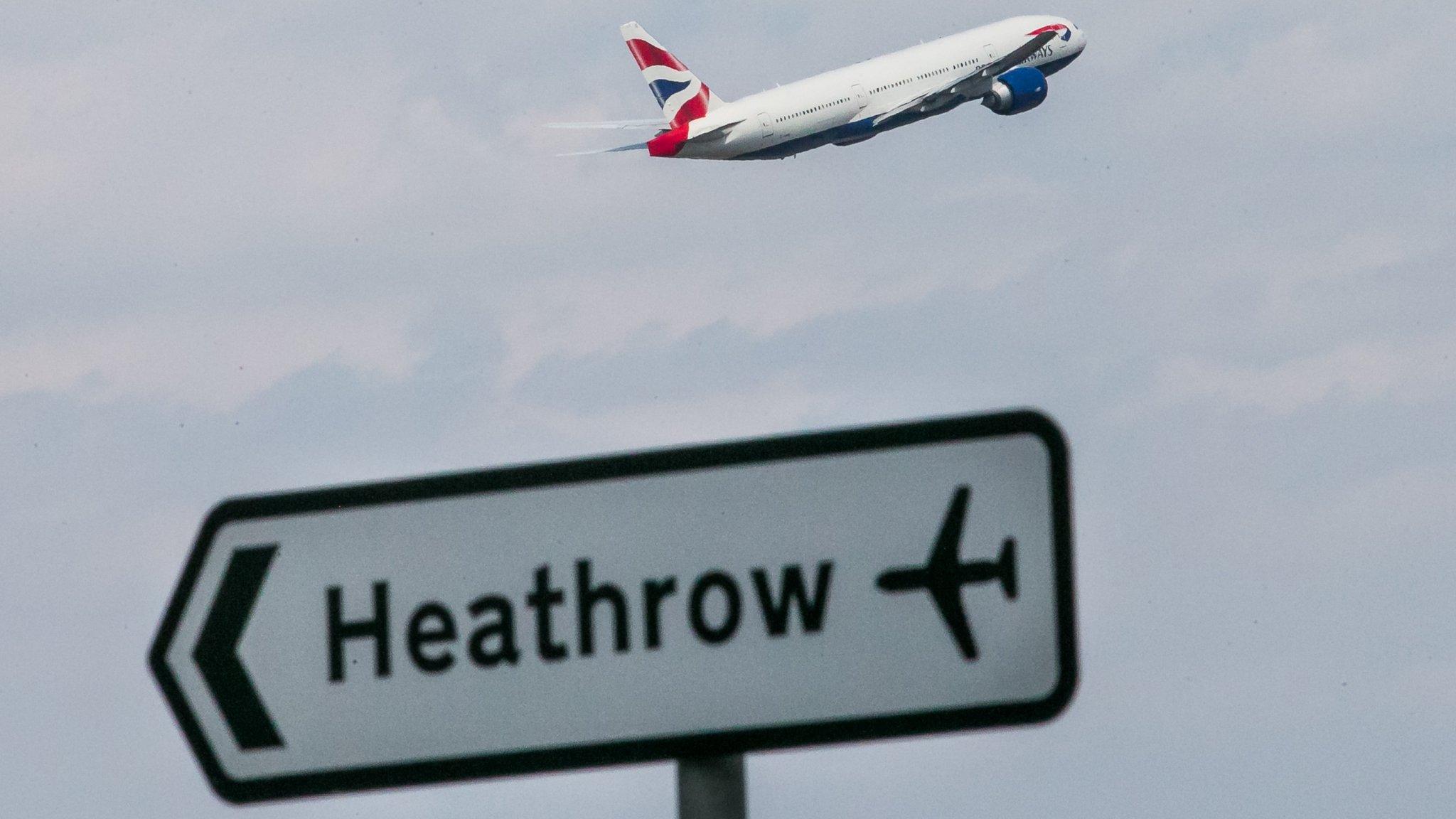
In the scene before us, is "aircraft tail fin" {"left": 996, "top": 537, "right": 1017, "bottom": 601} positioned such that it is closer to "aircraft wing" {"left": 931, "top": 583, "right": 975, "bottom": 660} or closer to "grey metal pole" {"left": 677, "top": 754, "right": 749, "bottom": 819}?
"aircraft wing" {"left": 931, "top": 583, "right": 975, "bottom": 660}

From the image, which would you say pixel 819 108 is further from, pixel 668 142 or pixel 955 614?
pixel 955 614

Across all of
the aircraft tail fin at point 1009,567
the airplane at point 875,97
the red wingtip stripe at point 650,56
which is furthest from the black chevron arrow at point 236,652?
the red wingtip stripe at point 650,56

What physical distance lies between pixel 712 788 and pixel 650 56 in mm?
88549

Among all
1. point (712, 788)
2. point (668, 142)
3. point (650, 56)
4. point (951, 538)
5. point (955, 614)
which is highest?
point (650, 56)

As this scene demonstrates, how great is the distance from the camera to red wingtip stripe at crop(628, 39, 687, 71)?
293 ft

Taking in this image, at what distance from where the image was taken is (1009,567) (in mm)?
A: 3252

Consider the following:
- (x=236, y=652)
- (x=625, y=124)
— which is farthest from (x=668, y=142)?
(x=236, y=652)

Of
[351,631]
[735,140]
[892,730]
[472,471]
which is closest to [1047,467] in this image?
[892,730]

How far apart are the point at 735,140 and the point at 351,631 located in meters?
81.2

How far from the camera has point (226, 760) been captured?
3.53m

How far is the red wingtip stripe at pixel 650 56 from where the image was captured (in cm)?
8944

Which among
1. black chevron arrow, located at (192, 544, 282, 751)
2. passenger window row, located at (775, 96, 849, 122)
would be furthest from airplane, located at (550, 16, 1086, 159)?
black chevron arrow, located at (192, 544, 282, 751)

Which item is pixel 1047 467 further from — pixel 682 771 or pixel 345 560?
pixel 345 560

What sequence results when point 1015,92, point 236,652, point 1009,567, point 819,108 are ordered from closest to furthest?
point 1009,567, point 236,652, point 819,108, point 1015,92
